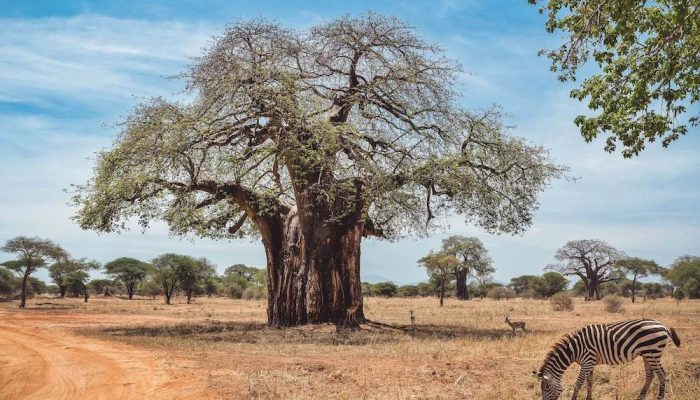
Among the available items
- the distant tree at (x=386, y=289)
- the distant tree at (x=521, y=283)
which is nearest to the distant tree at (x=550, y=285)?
the distant tree at (x=521, y=283)

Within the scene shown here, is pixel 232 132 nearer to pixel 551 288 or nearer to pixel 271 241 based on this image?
pixel 271 241

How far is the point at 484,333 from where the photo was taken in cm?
1786

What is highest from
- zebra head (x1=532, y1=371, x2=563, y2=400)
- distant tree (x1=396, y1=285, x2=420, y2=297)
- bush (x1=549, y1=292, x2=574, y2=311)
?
zebra head (x1=532, y1=371, x2=563, y2=400)

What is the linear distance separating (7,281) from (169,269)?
16.0 m

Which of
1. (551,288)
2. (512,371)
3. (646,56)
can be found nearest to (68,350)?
Answer: (512,371)

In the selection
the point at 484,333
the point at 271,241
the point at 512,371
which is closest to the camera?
the point at 512,371

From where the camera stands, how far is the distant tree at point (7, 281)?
170 feet

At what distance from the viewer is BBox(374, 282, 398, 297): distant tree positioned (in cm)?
7104

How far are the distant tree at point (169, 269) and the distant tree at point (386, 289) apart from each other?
26898mm

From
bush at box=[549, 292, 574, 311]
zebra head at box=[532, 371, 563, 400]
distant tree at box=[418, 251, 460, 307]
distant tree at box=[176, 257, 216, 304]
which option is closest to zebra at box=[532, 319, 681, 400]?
zebra head at box=[532, 371, 563, 400]

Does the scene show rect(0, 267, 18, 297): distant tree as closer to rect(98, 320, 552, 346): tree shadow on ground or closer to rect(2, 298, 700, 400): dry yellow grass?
rect(98, 320, 552, 346): tree shadow on ground

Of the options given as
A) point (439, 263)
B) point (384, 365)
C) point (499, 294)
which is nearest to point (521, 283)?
point (499, 294)

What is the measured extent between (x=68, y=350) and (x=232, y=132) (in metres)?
7.89

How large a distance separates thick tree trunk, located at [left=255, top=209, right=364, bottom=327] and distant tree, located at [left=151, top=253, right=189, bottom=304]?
33453mm
